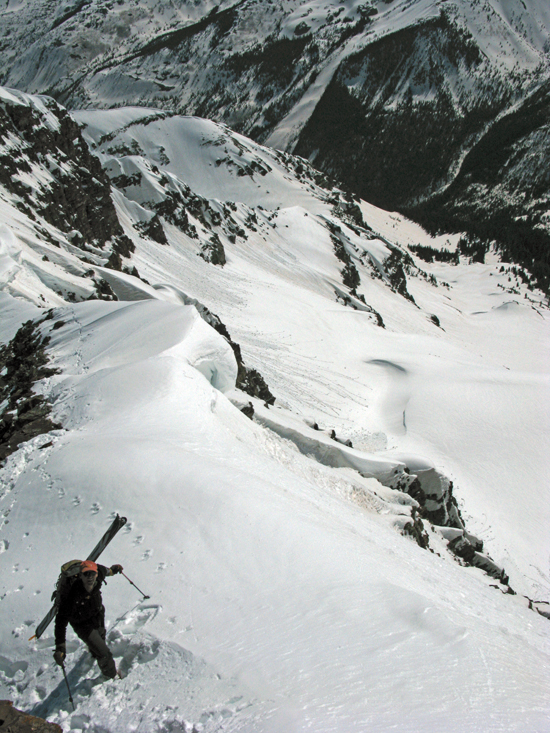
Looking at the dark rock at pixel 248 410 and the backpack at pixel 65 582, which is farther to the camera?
the dark rock at pixel 248 410

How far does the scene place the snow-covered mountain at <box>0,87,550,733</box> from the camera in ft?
12.9

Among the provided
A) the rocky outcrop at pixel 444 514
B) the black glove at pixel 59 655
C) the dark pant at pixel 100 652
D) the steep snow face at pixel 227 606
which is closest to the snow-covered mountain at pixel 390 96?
the rocky outcrop at pixel 444 514

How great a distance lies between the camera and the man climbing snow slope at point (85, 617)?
388 cm

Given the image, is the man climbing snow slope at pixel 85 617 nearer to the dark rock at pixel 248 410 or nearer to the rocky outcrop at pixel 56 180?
the dark rock at pixel 248 410

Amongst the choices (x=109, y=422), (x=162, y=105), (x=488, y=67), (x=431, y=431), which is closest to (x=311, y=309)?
(x=431, y=431)

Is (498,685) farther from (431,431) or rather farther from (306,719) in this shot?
(431,431)

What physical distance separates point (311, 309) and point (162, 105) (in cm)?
18619

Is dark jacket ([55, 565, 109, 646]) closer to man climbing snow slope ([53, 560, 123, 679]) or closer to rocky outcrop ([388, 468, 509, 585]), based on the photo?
man climbing snow slope ([53, 560, 123, 679])

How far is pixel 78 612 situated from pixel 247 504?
261 cm

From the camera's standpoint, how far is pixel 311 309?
35.1m

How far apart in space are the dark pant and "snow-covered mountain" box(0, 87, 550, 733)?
0.14 meters

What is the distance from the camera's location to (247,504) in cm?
612

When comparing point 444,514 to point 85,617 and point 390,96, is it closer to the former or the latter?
point 85,617

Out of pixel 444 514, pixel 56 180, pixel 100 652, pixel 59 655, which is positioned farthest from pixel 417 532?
pixel 56 180
